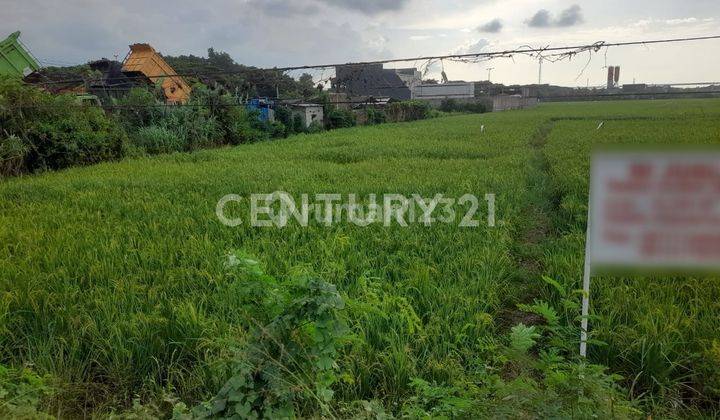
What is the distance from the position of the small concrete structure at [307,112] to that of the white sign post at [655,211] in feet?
62.8

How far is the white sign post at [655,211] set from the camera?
5.77 feet

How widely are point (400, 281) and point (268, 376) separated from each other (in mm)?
1686

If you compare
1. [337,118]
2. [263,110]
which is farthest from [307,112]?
[263,110]

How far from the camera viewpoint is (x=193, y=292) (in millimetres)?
3223

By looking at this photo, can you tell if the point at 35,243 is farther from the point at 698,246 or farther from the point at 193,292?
the point at 698,246

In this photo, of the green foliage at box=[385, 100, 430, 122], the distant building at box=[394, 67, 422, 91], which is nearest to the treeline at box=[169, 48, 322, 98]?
the distant building at box=[394, 67, 422, 91]

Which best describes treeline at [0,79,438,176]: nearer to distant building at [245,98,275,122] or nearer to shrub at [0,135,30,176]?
shrub at [0,135,30,176]

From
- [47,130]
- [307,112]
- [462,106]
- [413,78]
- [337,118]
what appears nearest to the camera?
[47,130]

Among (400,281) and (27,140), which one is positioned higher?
(27,140)

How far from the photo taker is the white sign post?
69.2 inches

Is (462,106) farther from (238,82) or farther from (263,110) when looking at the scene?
(238,82)

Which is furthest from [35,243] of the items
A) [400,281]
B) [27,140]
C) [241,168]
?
[27,140]

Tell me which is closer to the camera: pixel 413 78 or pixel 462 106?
pixel 413 78

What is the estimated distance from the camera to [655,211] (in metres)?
1.86
